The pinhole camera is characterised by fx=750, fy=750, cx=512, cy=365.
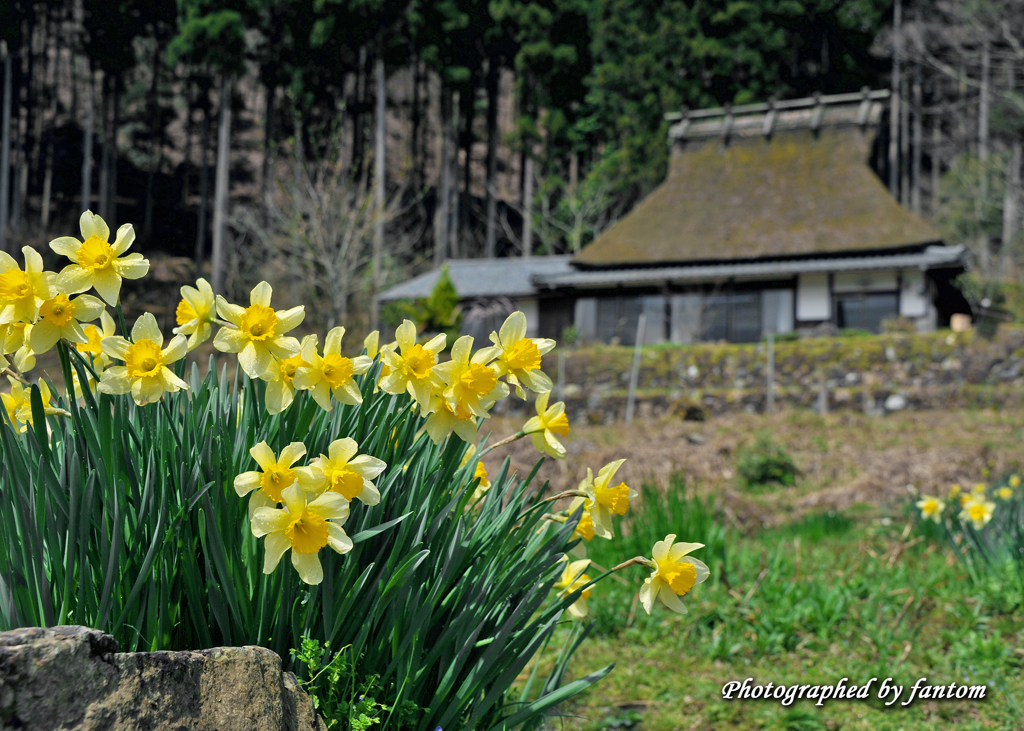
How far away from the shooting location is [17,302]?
41.9 inches

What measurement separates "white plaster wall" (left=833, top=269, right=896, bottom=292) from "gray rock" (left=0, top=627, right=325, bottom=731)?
15658 millimetres

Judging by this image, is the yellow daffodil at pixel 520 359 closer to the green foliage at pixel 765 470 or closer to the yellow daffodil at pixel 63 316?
the yellow daffodil at pixel 63 316

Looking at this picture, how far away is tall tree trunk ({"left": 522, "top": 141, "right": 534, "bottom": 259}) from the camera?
25.1 m

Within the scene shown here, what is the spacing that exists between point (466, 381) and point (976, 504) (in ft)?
10.3

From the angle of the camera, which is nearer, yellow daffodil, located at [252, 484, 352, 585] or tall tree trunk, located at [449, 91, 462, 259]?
yellow daffodil, located at [252, 484, 352, 585]

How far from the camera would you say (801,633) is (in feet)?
10.0

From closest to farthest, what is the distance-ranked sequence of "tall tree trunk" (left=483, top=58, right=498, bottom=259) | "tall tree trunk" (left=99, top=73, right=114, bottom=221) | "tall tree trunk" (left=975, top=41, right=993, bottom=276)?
"tall tree trunk" (left=975, top=41, right=993, bottom=276), "tall tree trunk" (left=99, top=73, right=114, bottom=221), "tall tree trunk" (left=483, top=58, right=498, bottom=259)

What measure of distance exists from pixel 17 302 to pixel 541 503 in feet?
2.85

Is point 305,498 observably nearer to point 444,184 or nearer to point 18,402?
point 18,402

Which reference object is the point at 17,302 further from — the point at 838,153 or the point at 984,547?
the point at 838,153

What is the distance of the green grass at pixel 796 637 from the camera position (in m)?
2.44

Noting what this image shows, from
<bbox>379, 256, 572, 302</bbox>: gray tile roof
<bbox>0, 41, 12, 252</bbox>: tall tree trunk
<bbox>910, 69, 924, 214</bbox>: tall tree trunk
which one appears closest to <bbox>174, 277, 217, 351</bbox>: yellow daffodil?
<bbox>379, 256, 572, 302</bbox>: gray tile roof

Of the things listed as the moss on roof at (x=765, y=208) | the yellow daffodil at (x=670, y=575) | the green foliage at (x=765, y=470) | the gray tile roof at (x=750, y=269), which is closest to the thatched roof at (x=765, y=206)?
the moss on roof at (x=765, y=208)

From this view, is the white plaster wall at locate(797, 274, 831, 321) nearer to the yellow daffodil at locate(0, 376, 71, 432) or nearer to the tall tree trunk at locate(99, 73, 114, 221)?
the yellow daffodil at locate(0, 376, 71, 432)
